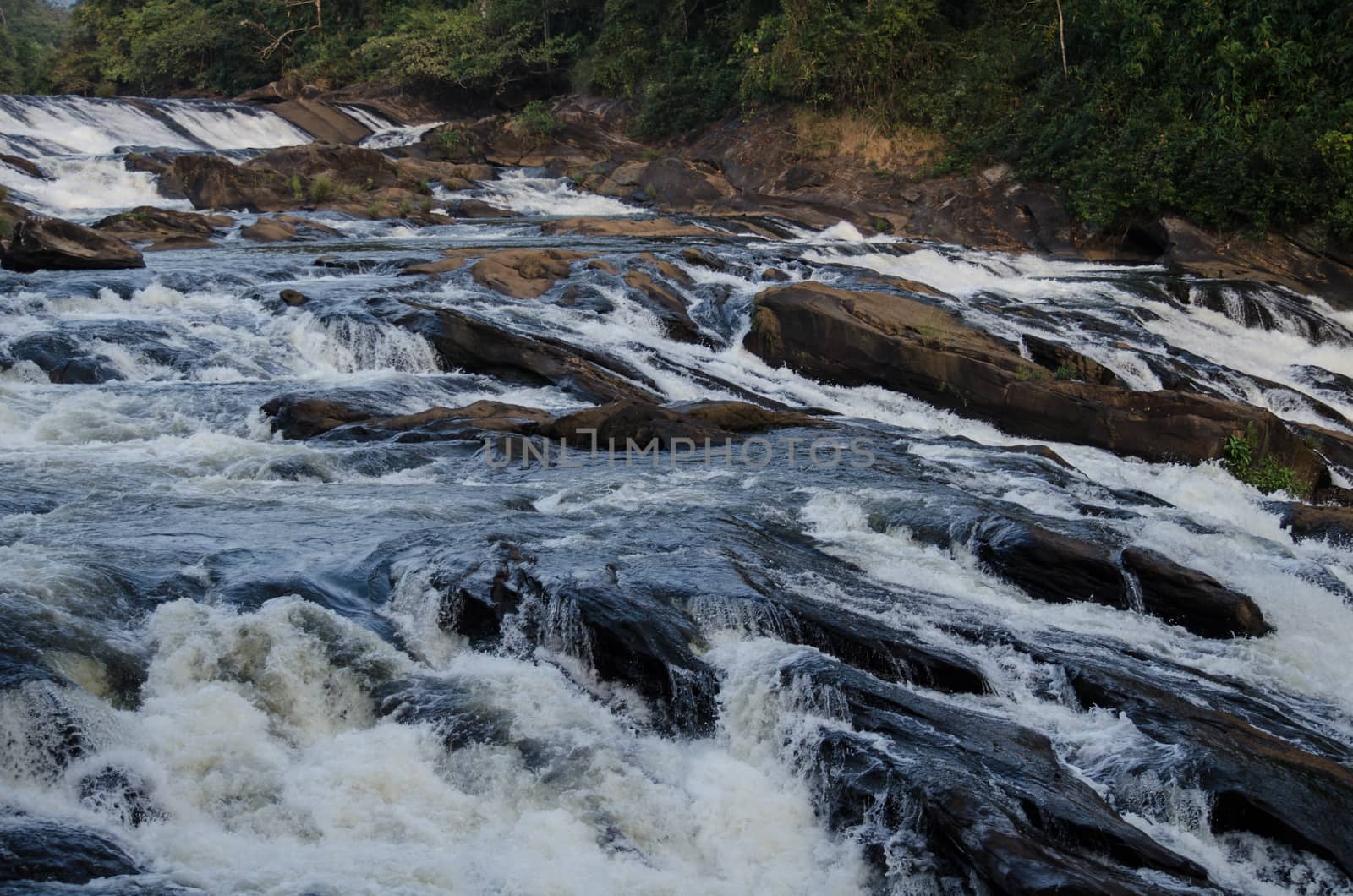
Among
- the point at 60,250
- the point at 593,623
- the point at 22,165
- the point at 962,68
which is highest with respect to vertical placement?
the point at 962,68

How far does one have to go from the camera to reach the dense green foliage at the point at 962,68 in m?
18.8

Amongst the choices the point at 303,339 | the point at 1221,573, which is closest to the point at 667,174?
the point at 303,339

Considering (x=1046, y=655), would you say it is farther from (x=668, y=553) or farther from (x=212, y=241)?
(x=212, y=241)

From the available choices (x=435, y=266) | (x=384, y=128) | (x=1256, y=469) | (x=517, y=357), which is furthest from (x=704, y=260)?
(x=384, y=128)

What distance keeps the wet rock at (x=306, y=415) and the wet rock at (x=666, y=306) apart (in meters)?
4.71

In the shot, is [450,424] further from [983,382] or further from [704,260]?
[704,260]

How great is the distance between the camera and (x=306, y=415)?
10062 mm

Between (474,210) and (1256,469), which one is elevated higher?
(474,210)

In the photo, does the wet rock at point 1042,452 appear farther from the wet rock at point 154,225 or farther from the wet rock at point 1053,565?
the wet rock at point 154,225

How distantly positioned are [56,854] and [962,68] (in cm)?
2404

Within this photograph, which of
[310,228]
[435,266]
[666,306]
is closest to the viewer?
[666,306]

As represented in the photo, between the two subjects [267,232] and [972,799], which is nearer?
[972,799]

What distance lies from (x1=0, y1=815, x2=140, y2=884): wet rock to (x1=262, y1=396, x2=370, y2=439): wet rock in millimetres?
5810

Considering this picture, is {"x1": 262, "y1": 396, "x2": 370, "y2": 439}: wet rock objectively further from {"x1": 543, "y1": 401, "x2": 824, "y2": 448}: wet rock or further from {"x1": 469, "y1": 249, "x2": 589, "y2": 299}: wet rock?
{"x1": 469, "y1": 249, "x2": 589, "y2": 299}: wet rock
